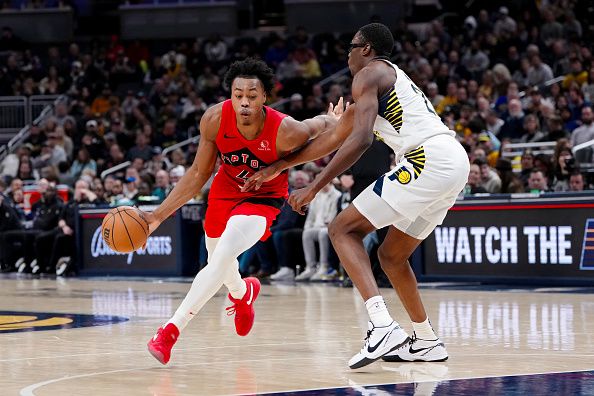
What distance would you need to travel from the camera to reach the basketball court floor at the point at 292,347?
6.09 m

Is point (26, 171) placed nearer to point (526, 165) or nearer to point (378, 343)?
point (526, 165)

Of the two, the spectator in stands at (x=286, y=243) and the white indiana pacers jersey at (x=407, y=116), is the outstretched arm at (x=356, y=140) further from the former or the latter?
the spectator in stands at (x=286, y=243)

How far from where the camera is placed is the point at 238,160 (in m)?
7.50

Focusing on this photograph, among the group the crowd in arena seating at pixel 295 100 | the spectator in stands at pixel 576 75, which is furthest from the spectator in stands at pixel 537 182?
the spectator in stands at pixel 576 75

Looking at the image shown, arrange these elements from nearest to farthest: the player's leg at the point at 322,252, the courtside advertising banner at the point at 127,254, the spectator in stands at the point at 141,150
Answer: the player's leg at the point at 322,252, the courtside advertising banner at the point at 127,254, the spectator in stands at the point at 141,150

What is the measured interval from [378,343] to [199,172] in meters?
1.73

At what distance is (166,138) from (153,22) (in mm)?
6744

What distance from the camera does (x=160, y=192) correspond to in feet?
60.1

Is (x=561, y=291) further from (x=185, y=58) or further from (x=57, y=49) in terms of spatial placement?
(x=57, y=49)

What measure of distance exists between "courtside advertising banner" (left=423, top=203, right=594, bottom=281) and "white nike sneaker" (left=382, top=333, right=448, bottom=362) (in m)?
6.81

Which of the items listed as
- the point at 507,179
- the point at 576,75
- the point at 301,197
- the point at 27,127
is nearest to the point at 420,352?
the point at 301,197

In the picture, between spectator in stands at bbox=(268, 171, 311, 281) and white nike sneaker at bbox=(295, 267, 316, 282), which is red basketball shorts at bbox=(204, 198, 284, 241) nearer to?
white nike sneaker at bbox=(295, 267, 316, 282)

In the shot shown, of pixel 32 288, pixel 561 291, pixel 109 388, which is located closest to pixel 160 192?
pixel 32 288

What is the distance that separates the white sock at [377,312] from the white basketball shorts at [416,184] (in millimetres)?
448
